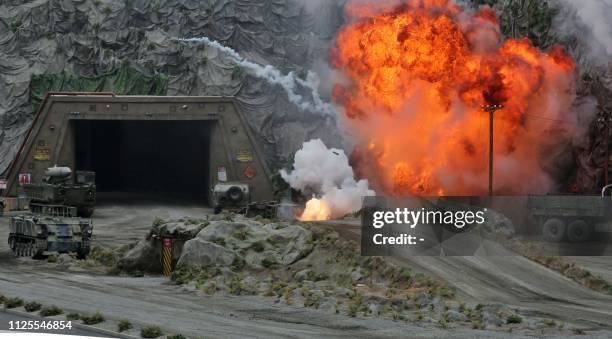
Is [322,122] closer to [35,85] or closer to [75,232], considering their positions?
[35,85]

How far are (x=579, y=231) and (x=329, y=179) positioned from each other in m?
21.0

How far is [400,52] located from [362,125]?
7210 mm

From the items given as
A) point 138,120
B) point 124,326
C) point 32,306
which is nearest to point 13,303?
point 32,306

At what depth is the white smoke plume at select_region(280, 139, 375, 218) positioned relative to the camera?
214ft

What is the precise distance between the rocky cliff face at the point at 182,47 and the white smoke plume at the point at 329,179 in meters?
18.4

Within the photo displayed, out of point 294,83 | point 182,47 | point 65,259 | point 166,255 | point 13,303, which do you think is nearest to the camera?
point 13,303

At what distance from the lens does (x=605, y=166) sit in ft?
228

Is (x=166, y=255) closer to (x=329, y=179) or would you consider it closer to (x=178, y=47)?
(x=329, y=179)

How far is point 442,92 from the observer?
208 feet

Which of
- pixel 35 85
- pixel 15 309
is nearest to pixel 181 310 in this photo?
pixel 15 309

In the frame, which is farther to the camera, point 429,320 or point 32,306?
point 32,306

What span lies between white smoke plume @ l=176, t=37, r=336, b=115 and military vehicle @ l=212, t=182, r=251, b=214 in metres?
19.7

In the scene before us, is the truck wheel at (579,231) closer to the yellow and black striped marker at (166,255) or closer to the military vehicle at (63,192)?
the yellow and black striped marker at (166,255)

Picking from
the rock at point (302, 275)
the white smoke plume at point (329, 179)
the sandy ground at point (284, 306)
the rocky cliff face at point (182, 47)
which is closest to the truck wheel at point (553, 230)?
the sandy ground at point (284, 306)
